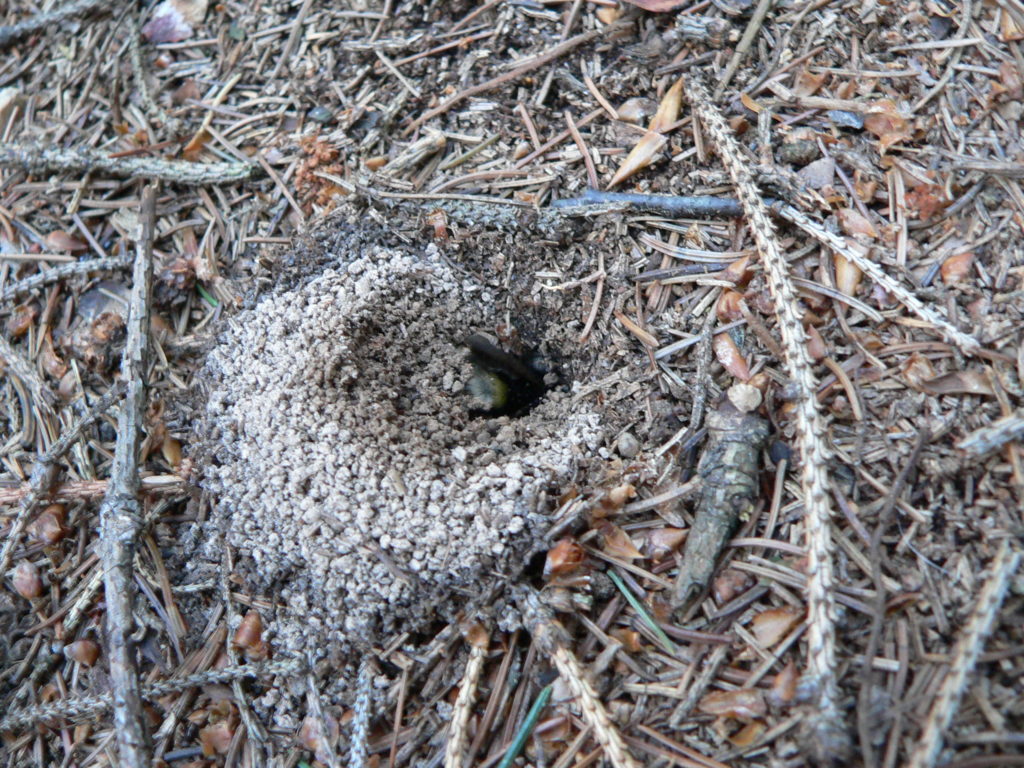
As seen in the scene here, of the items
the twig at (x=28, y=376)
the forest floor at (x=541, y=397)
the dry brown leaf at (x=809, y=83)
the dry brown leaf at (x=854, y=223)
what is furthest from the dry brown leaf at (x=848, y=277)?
the twig at (x=28, y=376)

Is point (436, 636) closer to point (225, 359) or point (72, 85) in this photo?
point (225, 359)

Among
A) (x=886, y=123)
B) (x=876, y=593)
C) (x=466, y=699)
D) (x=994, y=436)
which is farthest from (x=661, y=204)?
(x=466, y=699)

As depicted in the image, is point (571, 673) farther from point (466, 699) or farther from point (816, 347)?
point (816, 347)

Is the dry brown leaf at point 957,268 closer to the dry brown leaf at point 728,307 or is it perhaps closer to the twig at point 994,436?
the twig at point 994,436

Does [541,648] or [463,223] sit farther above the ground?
[463,223]

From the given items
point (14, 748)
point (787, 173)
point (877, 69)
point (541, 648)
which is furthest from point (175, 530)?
point (877, 69)

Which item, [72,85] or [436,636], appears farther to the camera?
[72,85]
